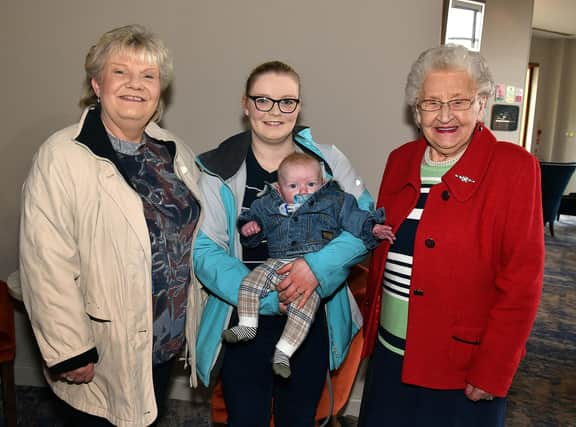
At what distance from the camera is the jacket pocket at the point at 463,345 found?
1.59 m

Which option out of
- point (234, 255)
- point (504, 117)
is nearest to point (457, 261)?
point (234, 255)

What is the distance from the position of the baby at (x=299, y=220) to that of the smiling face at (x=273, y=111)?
104 millimetres

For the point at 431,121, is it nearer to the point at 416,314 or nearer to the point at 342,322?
the point at 416,314

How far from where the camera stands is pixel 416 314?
1.64m

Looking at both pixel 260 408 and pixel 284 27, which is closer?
pixel 260 408

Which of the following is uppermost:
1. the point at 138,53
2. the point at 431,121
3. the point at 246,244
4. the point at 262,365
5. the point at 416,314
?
the point at 138,53

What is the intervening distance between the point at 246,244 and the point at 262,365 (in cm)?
45

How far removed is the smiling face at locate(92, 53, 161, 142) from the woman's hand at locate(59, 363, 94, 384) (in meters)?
0.78

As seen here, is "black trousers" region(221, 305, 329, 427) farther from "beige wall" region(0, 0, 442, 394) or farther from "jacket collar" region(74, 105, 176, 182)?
"beige wall" region(0, 0, 442, 394)

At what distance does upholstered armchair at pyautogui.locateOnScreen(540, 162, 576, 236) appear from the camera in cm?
698

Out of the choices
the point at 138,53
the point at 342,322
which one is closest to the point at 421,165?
the point at 342,322

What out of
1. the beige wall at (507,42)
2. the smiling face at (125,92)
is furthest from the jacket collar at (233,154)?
the beige wall at (507,42)

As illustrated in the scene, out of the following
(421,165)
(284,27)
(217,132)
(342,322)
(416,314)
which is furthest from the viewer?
(217,132)

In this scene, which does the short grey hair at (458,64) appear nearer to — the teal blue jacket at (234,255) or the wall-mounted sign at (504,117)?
the teal blue jacket at (234,255)
